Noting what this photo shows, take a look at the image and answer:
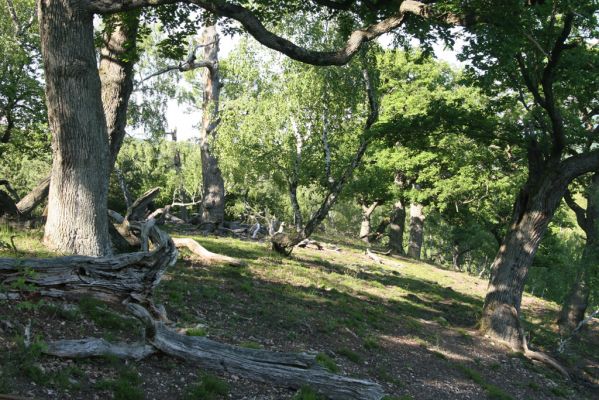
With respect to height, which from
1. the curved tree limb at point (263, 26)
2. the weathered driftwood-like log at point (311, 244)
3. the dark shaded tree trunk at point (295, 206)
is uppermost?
the curved tree limb at point (263, 26)

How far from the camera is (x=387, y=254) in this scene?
33.2 meters

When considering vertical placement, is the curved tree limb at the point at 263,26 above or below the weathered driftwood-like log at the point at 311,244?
above

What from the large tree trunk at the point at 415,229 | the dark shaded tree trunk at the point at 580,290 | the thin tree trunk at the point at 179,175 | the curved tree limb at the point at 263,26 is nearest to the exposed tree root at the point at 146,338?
the curved tree limb at the point at 263,26

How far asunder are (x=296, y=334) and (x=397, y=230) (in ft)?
89.8

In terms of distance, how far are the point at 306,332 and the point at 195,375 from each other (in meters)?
4.30

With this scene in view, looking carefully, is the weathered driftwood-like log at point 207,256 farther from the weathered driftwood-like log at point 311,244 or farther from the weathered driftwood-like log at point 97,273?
the weathered driftwood-like log at point 311,244

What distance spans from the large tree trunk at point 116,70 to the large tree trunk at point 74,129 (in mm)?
1868

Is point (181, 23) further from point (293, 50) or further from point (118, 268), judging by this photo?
point (118, 268)

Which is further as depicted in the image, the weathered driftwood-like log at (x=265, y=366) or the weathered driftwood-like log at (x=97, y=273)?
the weathered driftwood-like log at (x=265, y=366)

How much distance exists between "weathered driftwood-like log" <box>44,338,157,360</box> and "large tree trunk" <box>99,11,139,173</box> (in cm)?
692

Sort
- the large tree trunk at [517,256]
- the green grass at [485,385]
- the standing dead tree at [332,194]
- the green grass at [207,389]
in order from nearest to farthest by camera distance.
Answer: the green grass at [207,389]
the green grass at [485,385]
the large tree trunk at [517,256]
the standing dead tree at [332,194]

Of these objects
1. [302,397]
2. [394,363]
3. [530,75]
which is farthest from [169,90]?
[302,397]

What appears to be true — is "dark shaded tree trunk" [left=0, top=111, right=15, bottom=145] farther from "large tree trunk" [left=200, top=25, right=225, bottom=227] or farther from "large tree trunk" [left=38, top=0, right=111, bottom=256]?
"large tree trunk" [left=38, top=0, right=111, bottom=256]

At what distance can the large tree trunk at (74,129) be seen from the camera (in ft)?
31.6
